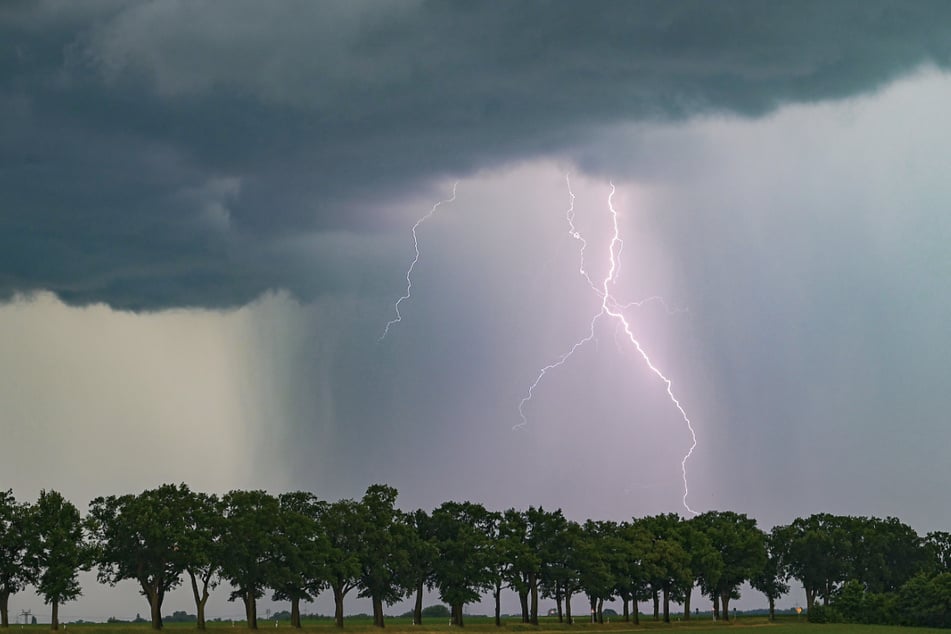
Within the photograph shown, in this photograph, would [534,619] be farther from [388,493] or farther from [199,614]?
[199,614]

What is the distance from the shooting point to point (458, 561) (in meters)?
147

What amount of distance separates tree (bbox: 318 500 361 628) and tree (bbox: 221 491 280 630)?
24.0ft

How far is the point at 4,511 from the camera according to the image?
11244 cm

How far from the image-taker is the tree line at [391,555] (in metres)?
116

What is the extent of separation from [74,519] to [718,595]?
121 meters

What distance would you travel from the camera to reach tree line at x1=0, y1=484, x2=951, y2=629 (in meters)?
116

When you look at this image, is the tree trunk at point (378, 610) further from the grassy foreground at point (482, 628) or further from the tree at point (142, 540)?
the tree at point (142, 540)

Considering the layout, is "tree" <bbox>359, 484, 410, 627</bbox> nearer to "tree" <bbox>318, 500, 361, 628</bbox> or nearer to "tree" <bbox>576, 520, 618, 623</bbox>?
"tree" <bbox>318, 500, 361, 628</bbox>

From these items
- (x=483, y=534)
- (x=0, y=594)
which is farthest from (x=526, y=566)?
(x=0, y=594)

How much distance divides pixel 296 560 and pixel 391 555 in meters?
14.8

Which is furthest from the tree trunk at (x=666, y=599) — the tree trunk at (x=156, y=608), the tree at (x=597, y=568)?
the tree trunk at (x=156, y=608)

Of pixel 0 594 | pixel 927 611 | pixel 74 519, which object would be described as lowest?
pixel 927 611

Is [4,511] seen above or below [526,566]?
above

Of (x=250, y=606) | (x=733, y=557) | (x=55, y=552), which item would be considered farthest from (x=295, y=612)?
(x=733, y=557)
